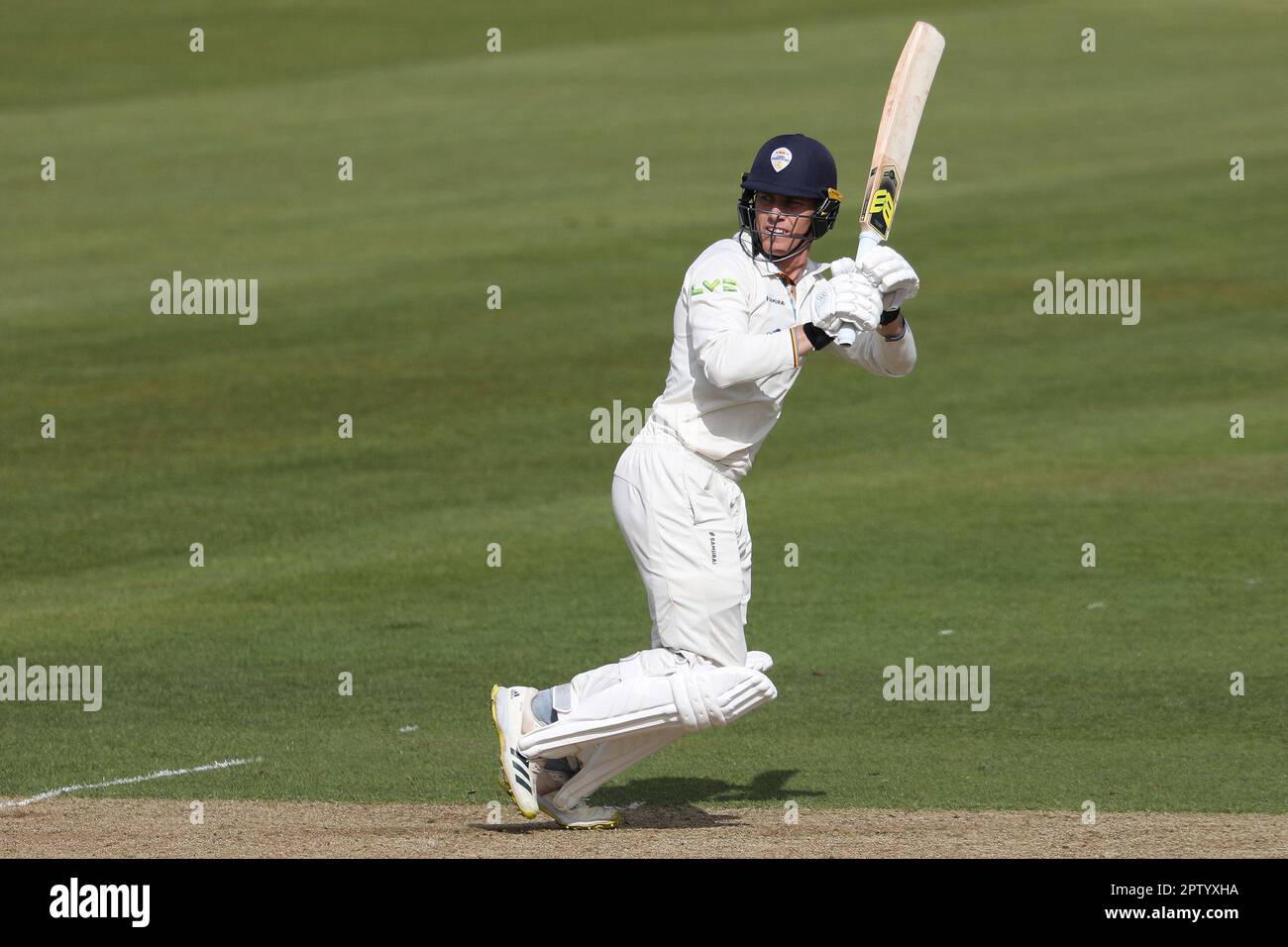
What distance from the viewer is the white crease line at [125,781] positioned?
9.53 m

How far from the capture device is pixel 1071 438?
1977 cm

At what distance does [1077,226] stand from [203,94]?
67.0ft

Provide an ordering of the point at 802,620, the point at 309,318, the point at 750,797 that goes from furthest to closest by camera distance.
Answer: the point at 309,318
the point at 802,620
the point at 750,797

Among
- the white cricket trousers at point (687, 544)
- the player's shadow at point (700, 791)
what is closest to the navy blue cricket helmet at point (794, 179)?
the white cricket trousers at point (687, 544)

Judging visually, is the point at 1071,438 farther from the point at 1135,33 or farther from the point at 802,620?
the point at 1135,33

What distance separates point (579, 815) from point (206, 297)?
63.0 ft

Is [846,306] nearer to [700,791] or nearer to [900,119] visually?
[900,119]

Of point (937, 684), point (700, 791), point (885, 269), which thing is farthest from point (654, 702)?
point (937, 684)

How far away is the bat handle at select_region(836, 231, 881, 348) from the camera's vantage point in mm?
8055

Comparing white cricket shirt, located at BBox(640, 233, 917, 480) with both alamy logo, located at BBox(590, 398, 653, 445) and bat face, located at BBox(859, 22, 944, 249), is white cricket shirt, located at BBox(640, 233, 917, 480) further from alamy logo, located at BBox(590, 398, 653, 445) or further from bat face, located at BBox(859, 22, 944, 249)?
alamy logo, located at BBox(590, 398, 653, 445)

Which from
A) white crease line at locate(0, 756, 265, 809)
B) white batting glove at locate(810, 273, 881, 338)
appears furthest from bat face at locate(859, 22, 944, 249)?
white crease line at locate(0, 756, 265, 809)

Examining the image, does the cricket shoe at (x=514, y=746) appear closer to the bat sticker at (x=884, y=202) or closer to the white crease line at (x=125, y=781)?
the white crease line at (x=125, y=781)

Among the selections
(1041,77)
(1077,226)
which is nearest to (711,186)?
(1077,226)

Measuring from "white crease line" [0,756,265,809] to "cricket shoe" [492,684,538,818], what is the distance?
228 cm
